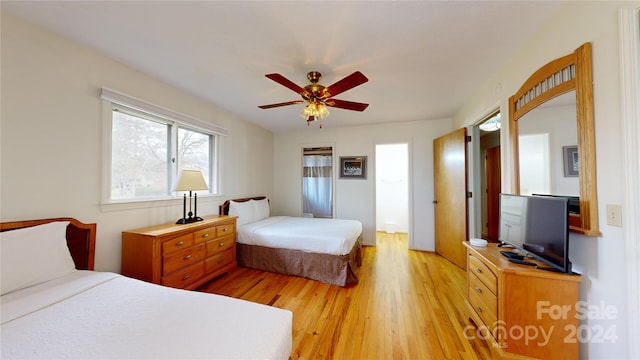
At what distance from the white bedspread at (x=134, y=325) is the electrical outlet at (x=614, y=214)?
178cm

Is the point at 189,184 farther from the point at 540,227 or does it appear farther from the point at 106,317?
the point at 540,227

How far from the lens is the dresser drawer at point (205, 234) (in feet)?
7.86

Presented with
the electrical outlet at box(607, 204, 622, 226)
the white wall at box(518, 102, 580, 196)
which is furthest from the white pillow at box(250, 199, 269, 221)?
the electrical outlet at box(607, 204, 622, 226)

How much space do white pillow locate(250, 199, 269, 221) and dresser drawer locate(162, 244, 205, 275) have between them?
129 cm

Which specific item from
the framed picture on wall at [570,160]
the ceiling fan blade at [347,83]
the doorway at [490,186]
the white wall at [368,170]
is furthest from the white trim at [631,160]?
the doorway at [490,186]

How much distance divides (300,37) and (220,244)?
2.50 m

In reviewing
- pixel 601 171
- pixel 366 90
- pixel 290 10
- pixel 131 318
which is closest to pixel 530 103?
pixel 601 171

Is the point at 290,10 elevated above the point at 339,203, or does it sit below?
above

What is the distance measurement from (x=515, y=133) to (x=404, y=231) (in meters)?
3.77

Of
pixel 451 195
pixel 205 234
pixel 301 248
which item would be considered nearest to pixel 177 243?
pixel 205 234

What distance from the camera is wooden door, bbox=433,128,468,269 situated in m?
3.02

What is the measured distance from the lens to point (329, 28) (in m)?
1.56

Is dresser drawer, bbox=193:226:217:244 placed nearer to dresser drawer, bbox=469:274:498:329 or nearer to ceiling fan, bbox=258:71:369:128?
ceiling fan, bbox=258:71:369:128

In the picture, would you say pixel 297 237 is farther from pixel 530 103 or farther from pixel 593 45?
pixel 593 45
